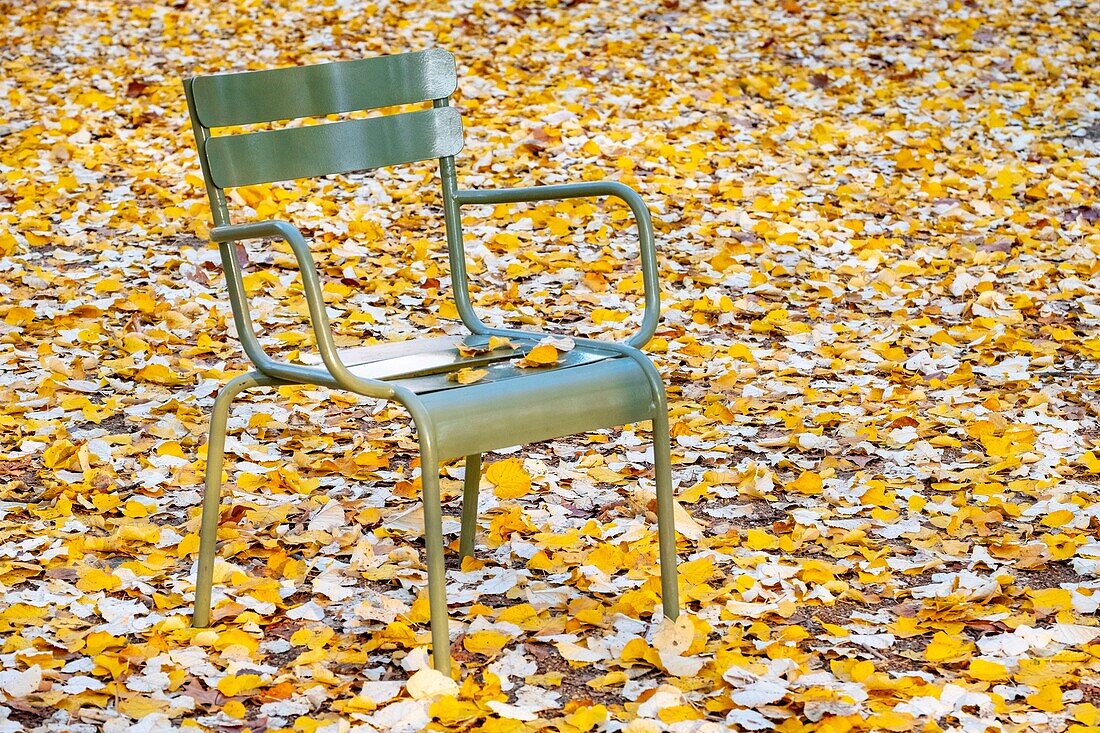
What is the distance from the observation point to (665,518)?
7.34 ft

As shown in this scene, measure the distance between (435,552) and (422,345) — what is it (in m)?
0.52

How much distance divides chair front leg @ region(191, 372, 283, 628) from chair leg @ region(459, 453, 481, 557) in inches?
Answer: 19.8

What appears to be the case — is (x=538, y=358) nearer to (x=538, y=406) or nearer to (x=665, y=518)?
(x=538, y=406)

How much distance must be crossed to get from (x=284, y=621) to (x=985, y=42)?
18.8 feet

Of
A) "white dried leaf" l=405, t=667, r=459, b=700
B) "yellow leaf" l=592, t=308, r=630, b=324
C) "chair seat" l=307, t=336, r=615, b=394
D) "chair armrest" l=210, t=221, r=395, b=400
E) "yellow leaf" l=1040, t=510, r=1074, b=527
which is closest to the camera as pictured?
"chair armrest" l=210, t=221, r=395, b=400

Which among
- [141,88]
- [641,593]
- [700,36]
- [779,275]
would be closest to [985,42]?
[700,36]

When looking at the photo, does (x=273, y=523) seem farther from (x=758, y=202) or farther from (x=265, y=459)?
(x=758, y=202)

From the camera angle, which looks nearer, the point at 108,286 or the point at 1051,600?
the point at 1051,600

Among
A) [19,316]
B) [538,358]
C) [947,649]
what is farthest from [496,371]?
[19,316]

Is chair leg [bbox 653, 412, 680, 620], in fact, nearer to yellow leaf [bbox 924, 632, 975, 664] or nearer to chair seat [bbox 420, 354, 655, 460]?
chair seat [bbox 420, 354, 655, 460]

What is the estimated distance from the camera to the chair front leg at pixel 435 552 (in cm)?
194

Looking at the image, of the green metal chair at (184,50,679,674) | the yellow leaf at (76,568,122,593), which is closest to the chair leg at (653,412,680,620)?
the green metal chair at (184,50,679,674)

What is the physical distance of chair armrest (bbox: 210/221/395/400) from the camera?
1910mm

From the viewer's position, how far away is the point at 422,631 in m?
2.30
